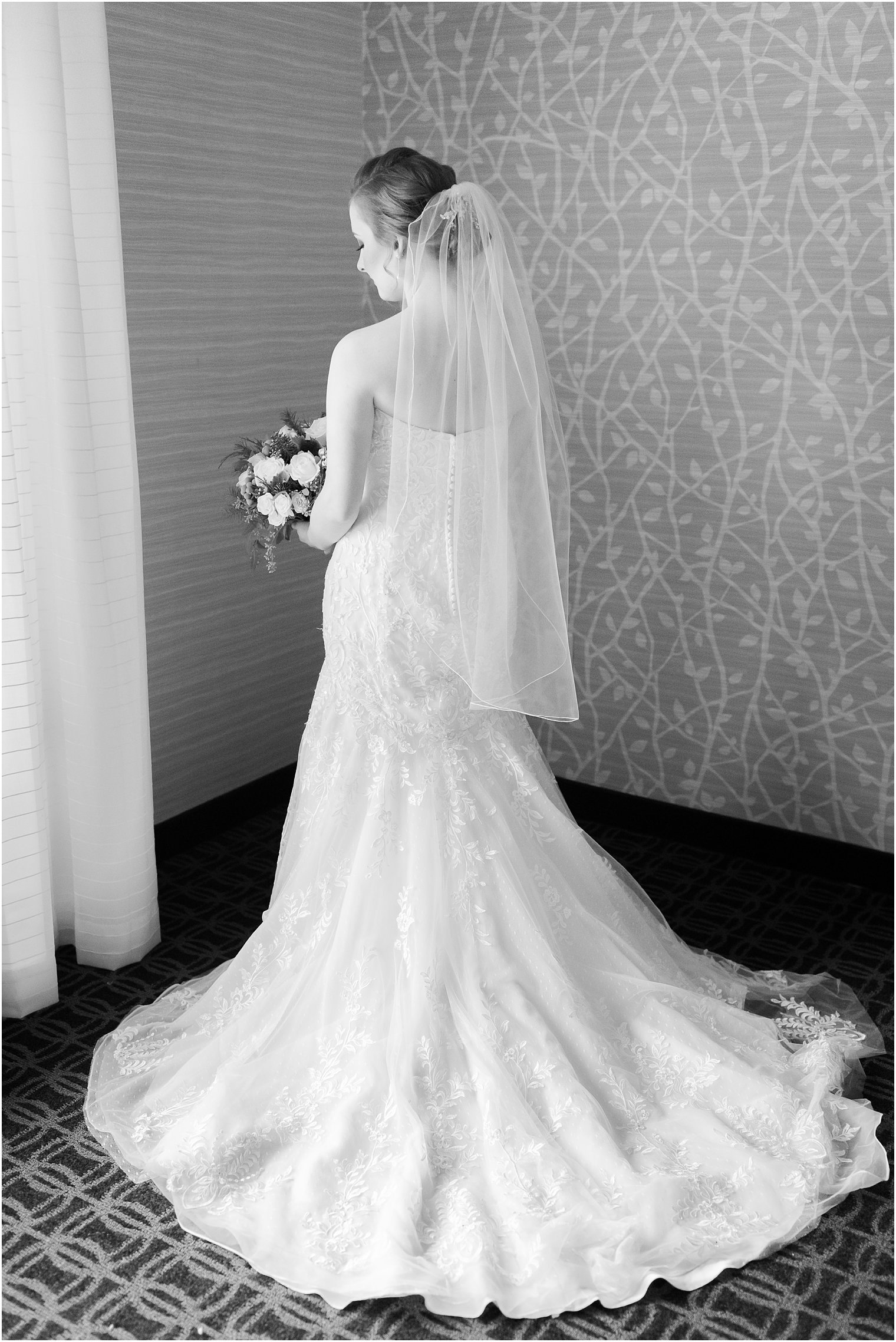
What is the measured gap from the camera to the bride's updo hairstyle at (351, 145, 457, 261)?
2.49 metres

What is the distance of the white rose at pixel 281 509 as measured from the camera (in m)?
2.77

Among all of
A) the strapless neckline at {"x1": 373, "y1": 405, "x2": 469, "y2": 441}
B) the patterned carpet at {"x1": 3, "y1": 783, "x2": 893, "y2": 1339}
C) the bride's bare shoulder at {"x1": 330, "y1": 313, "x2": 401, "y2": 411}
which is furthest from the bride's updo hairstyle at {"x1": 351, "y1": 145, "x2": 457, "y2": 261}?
the patterned carpet at {"x1": 3, "y1": 783, "x2": 893, "y2": 1339}

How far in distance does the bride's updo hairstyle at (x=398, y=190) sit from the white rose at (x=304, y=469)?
1.61ft

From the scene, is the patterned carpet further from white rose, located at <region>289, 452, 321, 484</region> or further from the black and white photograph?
white rose, located at <region>289, 452, 321, 484</region>

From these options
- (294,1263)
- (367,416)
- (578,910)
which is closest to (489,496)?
(367,416)

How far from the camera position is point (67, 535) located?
3.07 metres

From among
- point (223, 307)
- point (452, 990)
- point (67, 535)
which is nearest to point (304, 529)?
point (67, 535)

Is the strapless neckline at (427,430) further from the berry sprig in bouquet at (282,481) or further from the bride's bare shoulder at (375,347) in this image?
the berry sprig in bouquet at (282,481)

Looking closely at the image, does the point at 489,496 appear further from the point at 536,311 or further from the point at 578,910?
the point at 536,311

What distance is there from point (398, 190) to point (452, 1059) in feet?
5.60

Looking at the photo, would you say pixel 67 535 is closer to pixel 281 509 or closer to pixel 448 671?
pixel 281 509

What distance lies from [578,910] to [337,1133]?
0.72m

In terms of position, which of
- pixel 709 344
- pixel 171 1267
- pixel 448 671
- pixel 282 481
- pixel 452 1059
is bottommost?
pixel 171 1267

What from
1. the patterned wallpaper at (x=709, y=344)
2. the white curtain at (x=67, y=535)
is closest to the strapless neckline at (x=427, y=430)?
the white curtain at (x=67, y=535)
